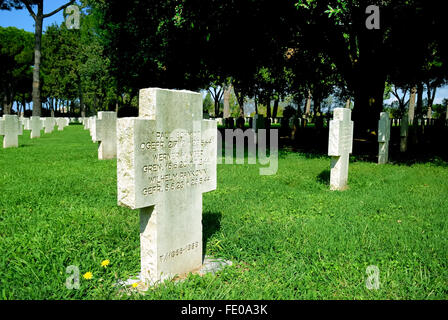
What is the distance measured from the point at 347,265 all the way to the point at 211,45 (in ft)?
39.4

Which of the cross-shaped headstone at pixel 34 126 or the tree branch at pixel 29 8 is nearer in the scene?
the cross-shaped headstone at pixel 34 126

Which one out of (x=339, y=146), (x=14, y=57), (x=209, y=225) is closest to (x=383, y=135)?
(x=339, y=146)

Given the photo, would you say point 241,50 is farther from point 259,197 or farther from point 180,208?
point 180,208

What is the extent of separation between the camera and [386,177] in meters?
7.49

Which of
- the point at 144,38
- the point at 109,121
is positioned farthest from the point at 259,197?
the point at 144,38

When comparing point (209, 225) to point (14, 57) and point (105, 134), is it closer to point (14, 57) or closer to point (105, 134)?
point (105, 134)

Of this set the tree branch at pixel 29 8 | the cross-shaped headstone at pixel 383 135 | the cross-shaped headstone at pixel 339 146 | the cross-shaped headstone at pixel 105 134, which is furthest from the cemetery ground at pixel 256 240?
the tree branch at pixel 29 8

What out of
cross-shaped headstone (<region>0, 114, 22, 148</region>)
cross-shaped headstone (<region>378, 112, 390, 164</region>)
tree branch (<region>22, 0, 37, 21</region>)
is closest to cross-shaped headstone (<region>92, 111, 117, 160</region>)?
cross-shaped headstone (<region>0, 114, 22, 148</region>)

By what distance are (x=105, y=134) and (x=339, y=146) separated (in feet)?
22.0

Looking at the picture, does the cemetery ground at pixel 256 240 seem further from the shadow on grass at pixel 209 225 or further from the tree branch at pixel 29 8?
the tree branch at pixel 29 8

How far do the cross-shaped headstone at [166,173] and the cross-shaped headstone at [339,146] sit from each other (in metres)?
3.79

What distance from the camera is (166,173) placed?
9.66ft

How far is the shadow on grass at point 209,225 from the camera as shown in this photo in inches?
154

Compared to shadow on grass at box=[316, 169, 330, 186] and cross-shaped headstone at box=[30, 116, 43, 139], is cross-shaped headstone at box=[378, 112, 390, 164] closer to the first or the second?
shadow on grass at box=[316, 169, 330, 186]
